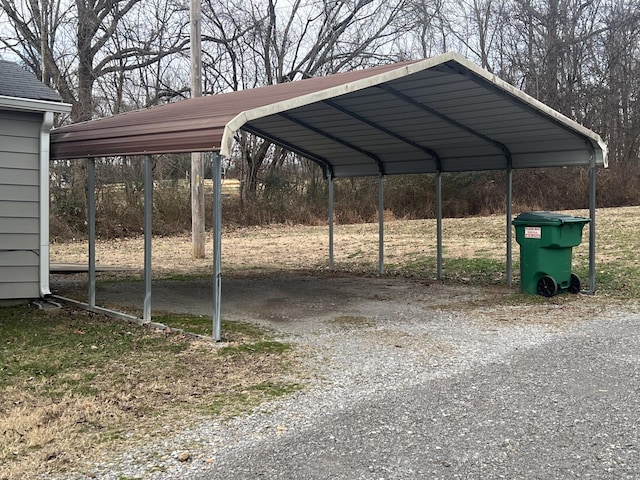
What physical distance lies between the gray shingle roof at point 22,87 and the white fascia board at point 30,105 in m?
0.06

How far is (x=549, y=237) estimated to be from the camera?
320 inches

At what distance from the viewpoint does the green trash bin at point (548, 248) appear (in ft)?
26.7

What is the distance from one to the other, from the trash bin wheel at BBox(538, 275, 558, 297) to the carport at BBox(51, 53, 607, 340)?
64 centimetres

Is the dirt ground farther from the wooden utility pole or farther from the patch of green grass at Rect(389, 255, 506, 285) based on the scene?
the wooden utility pole

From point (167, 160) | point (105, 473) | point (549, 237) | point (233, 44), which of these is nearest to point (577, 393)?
point (105, 473)

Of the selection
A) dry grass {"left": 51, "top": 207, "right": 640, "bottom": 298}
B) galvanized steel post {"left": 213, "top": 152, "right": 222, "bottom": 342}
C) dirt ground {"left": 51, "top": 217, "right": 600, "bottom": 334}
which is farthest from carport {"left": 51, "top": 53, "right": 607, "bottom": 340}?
dry grass {"left": 51, "top": 207, "right": 640, "bottom": 298}

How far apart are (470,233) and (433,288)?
7750mm

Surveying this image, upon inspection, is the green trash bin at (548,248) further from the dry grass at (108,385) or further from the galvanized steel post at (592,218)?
the dry grass at (108,385)

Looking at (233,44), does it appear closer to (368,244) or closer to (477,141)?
(368,244)

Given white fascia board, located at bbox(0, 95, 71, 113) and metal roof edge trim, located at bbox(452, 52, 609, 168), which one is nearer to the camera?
metal roof edge trim, located at bbox(452, 52, 609, 168)

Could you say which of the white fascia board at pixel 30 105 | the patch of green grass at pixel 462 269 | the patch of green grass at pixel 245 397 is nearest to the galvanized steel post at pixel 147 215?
the white fascia board at pixel 30 105

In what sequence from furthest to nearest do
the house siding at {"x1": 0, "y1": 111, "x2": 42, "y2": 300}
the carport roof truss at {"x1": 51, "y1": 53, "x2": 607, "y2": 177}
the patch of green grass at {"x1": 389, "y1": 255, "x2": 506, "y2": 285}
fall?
the patch of green grass at {"x1": 389, "y1": 255, "x2": 506, "y2": 285}, the house siding at {"x1": 0, "y1": 111, "x2": 42, "y2": 300}, the carport roof truss at {"x1": 51, "y1": 53, "x2": 607, "y2": 177}

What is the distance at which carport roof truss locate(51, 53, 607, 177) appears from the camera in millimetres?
6219

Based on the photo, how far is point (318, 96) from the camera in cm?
604
